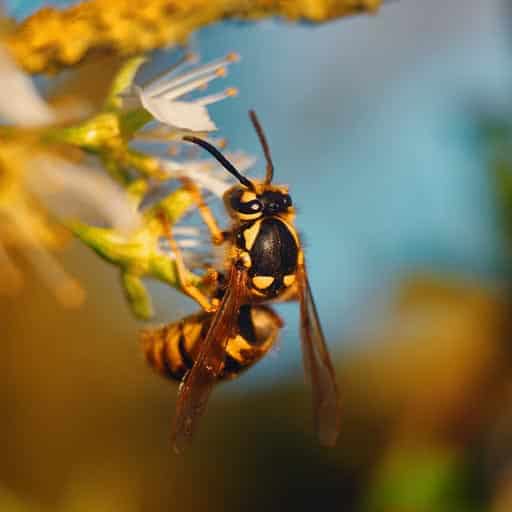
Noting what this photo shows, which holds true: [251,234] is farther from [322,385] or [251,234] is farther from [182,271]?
[322,385]

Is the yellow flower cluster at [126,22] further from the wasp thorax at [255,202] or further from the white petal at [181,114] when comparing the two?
the wasp thorax at [255,202]

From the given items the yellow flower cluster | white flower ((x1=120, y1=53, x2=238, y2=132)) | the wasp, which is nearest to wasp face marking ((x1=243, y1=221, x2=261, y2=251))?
the wasp

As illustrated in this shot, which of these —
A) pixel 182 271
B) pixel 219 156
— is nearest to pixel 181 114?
pixel 219 156

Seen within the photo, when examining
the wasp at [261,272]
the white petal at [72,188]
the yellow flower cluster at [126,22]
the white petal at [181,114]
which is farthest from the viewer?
the white petal at [72,188]

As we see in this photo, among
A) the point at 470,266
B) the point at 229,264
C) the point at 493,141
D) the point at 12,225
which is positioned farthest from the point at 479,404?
the point at 12,225

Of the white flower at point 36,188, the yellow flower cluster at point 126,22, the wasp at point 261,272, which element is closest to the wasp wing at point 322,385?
the wasp at point 261,272

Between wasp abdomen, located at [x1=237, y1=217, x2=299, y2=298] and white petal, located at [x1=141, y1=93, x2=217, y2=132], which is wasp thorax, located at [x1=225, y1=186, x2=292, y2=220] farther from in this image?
white petal, located at [x1=141, y1=93, x2=217, y2=132]

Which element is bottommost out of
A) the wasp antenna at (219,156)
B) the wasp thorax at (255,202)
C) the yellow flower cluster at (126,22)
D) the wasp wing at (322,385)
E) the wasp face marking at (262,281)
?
the wasp wing at (322,385)

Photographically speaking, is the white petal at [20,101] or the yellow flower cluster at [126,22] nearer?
the yellow flower cluster at [126,22]
